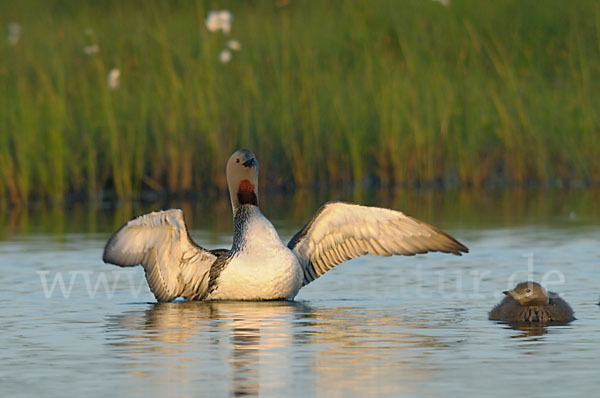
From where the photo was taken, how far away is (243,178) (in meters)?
10.1

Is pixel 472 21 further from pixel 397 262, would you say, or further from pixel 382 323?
pixel 382 323

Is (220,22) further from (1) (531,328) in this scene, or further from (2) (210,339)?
(2) (210,339)

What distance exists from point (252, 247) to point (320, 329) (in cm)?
148

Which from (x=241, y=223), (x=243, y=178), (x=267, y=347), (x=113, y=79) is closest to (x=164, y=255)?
(x=241, y=223)

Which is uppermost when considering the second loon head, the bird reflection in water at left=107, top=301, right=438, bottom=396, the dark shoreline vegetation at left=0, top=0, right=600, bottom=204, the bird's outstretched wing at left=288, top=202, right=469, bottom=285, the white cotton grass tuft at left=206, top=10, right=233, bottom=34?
the white cotton grass tuft at left=206, top=10, right=233, bottom=34

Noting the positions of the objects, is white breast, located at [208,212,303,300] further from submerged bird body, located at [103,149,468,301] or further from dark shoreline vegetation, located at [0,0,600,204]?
dark shoreline vegetation, located at [0,0,600,204]

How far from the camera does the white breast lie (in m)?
9.30

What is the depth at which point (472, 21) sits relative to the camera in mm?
21531

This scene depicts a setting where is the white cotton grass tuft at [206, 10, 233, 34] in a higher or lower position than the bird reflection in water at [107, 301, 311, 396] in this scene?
higher

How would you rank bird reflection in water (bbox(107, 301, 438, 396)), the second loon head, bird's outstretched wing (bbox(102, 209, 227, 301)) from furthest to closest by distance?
the second loon head, bird's outstretched wing (bbox(102, 209, 227, 301)), bird reflection in water (bbox(107, 301, 438, 396))

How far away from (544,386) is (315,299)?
12.0 ft

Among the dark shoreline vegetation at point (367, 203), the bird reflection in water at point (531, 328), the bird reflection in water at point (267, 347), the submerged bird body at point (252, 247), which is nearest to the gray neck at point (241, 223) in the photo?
the submerged bird body at point (252, 247)

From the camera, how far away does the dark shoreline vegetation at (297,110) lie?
57.3 ft

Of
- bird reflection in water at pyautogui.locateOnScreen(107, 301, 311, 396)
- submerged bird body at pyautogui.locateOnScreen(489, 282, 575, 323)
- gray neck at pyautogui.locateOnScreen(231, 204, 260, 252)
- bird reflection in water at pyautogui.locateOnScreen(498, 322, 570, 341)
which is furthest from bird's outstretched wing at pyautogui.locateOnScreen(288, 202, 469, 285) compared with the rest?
bird reflection in water at pyautogui.locateOnScreen(498, 322, 570, 341)
